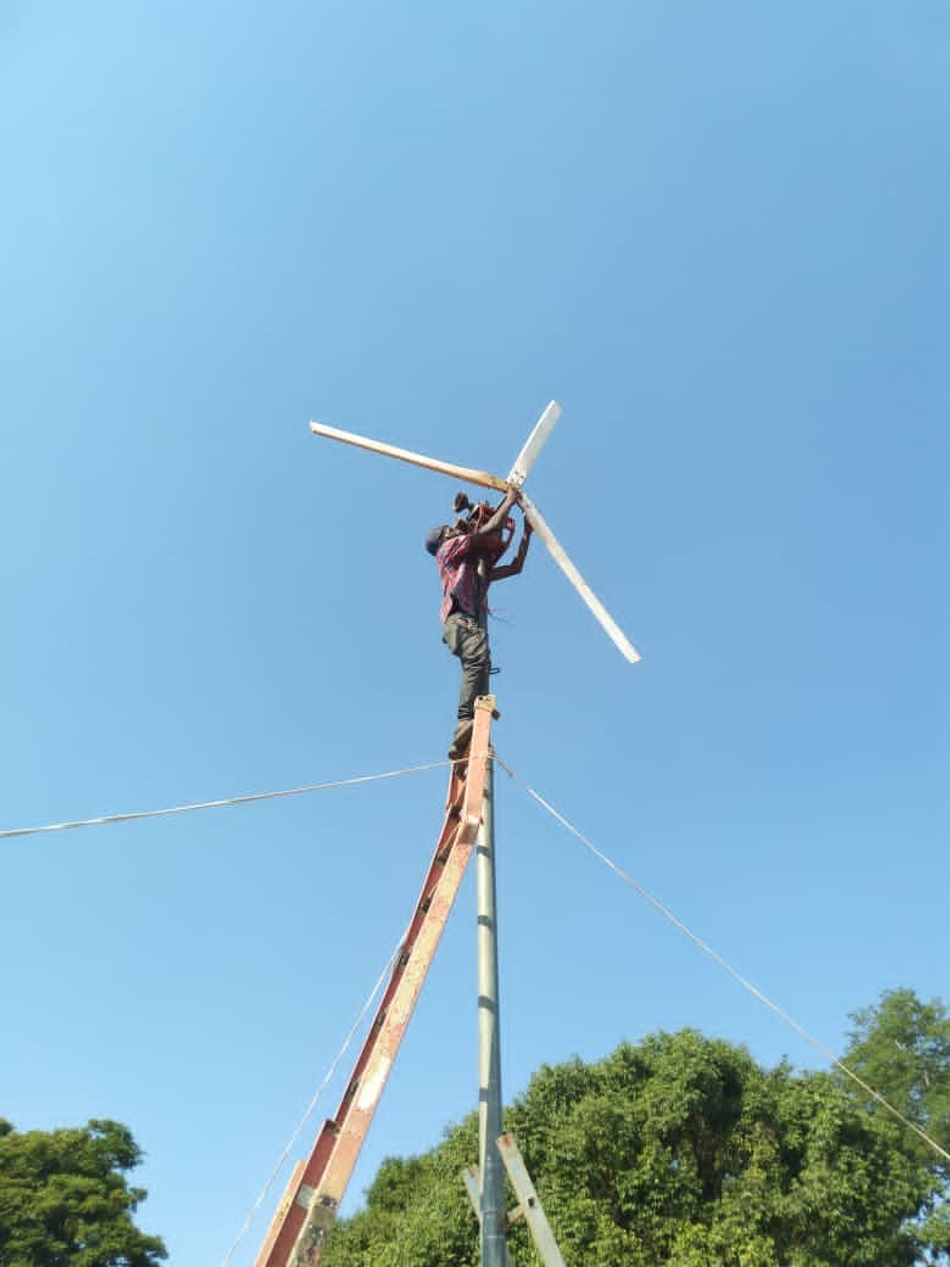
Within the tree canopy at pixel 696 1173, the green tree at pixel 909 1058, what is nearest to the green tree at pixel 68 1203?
the tree canopy at pixel 696 1173

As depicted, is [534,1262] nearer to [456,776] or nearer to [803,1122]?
[803,1122]

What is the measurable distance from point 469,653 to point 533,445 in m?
3.37

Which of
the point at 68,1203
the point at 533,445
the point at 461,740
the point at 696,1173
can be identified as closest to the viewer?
the point at 461,740

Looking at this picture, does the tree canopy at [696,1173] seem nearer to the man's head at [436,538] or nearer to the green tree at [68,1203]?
the man's head at [436,538]

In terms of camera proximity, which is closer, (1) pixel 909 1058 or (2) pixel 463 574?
(2) pixel 463 574

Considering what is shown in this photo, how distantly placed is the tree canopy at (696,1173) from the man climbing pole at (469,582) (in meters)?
12.9

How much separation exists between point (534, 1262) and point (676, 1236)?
2.67m

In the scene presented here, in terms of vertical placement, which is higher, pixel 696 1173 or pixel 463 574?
pixel 463 574

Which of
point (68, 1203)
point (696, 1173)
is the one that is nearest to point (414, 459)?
point (696, 1173)

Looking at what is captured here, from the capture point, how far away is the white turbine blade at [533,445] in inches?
363

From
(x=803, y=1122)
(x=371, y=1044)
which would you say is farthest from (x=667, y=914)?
(x=803, y=1122)

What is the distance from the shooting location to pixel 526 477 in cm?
937

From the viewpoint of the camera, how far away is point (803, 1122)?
1739 cm

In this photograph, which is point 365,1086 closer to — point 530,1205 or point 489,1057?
point 489,1057
